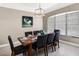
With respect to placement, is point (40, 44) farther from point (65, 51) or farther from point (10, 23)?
point (10, 23)

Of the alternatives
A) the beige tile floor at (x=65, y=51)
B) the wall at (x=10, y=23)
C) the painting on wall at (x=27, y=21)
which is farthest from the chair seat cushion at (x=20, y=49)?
the painting on wall at (x=27, y=21)

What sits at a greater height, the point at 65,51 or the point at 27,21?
the point at 27,21

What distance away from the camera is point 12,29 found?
5.08ft

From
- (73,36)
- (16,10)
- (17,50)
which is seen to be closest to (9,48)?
(17,50)

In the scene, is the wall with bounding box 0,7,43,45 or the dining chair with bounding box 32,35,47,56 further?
the dining chair with bounding box 32,35,47,56

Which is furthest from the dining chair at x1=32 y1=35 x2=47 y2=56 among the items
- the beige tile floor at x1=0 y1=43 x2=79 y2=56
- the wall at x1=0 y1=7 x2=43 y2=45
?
the wall at x1=0 y1=7 x2=43 y2=45

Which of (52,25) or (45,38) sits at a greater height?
(52,25)

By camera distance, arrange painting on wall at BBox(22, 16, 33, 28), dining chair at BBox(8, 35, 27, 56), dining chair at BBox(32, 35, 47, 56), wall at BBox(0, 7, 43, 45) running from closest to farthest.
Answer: wall at BBox(0, 7, 43, 45) → painting on wall at BBox(22, 16, 33, 28) → dining chair at BBox(8, 35, 27, 56) → dining chair at BBox(32, 35, 47, 56)

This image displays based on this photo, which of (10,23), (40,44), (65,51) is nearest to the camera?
(10,23)

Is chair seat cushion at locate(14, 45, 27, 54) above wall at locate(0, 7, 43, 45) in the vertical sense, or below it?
below

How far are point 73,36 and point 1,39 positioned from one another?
131 cm

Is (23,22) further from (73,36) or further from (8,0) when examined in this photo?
(73,36)

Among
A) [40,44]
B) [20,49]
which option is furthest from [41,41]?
[20,49]

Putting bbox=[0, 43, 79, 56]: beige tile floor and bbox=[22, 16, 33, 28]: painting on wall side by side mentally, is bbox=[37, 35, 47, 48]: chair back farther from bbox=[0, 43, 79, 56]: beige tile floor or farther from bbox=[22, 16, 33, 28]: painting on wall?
bbox=[22, 16, 33, 28]: painting on wall
